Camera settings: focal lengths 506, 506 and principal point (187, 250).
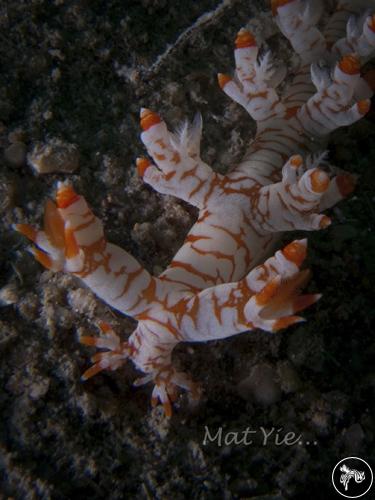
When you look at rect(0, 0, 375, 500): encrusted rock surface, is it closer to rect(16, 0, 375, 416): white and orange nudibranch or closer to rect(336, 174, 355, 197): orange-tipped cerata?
rect(16, 0, 375, 416): white and orange nudibranch

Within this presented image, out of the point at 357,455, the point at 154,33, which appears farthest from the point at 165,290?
the point at 154,33

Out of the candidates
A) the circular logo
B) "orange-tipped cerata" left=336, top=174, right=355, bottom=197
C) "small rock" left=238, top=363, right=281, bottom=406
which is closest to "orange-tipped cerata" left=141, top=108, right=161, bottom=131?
"orange-tipped cerata" left=336, top=174, right=355, bottom=197

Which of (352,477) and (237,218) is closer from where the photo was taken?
(352,477)

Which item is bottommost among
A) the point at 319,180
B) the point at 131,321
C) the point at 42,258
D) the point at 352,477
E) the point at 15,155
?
the point at 352,477

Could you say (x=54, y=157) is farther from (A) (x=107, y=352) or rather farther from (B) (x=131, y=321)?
(A) (x=107, y=352)

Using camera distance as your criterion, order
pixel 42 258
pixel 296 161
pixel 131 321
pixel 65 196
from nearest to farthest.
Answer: pixel 65 196
pixel 42 258
pixel 296 161
pixel 131 321

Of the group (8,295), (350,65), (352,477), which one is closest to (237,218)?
(350,65)
